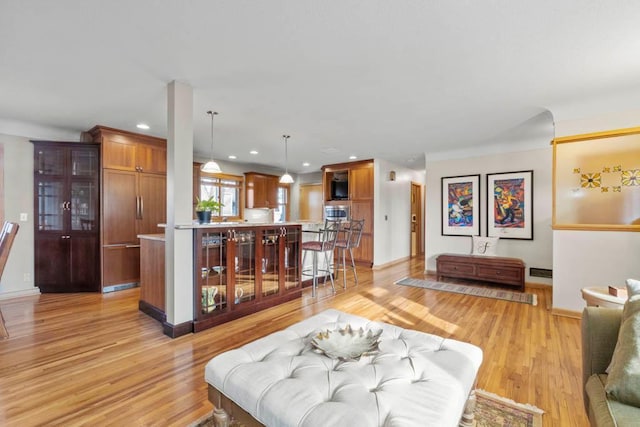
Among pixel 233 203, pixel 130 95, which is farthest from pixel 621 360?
pixel 233 203

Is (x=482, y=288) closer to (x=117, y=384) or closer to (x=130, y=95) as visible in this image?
(x=117, y=384)

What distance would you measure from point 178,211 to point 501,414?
2.90m

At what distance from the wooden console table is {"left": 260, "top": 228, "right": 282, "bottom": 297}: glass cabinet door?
3002 mm

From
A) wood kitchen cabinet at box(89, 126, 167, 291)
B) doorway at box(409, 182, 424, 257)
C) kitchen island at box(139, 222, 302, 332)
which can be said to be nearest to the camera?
kitchen island at box(139, 222, 302, 332)

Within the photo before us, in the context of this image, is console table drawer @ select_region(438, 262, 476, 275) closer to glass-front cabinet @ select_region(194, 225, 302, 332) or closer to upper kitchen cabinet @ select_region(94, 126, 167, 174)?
glass-front cabinet @ select_region(194, 225, 302, 332)

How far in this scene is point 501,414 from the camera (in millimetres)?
1655

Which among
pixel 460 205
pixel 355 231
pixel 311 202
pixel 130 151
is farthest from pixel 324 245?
pixel 311 202

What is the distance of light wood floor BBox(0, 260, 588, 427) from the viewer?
172cm

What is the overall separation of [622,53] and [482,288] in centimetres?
Result: 333

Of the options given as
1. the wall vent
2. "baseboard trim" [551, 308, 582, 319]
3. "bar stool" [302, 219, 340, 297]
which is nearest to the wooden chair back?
"bar stool" [302, 219, 340, 297]

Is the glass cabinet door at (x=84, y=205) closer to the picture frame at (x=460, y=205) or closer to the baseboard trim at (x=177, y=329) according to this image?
the baseboard trim at (x=177, y=329)

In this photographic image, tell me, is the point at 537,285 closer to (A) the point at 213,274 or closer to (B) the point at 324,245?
(B) the point at 324,245

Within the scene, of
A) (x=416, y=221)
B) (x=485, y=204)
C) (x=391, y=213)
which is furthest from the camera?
(x=416, y=221)

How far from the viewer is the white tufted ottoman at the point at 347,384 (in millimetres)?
1047
